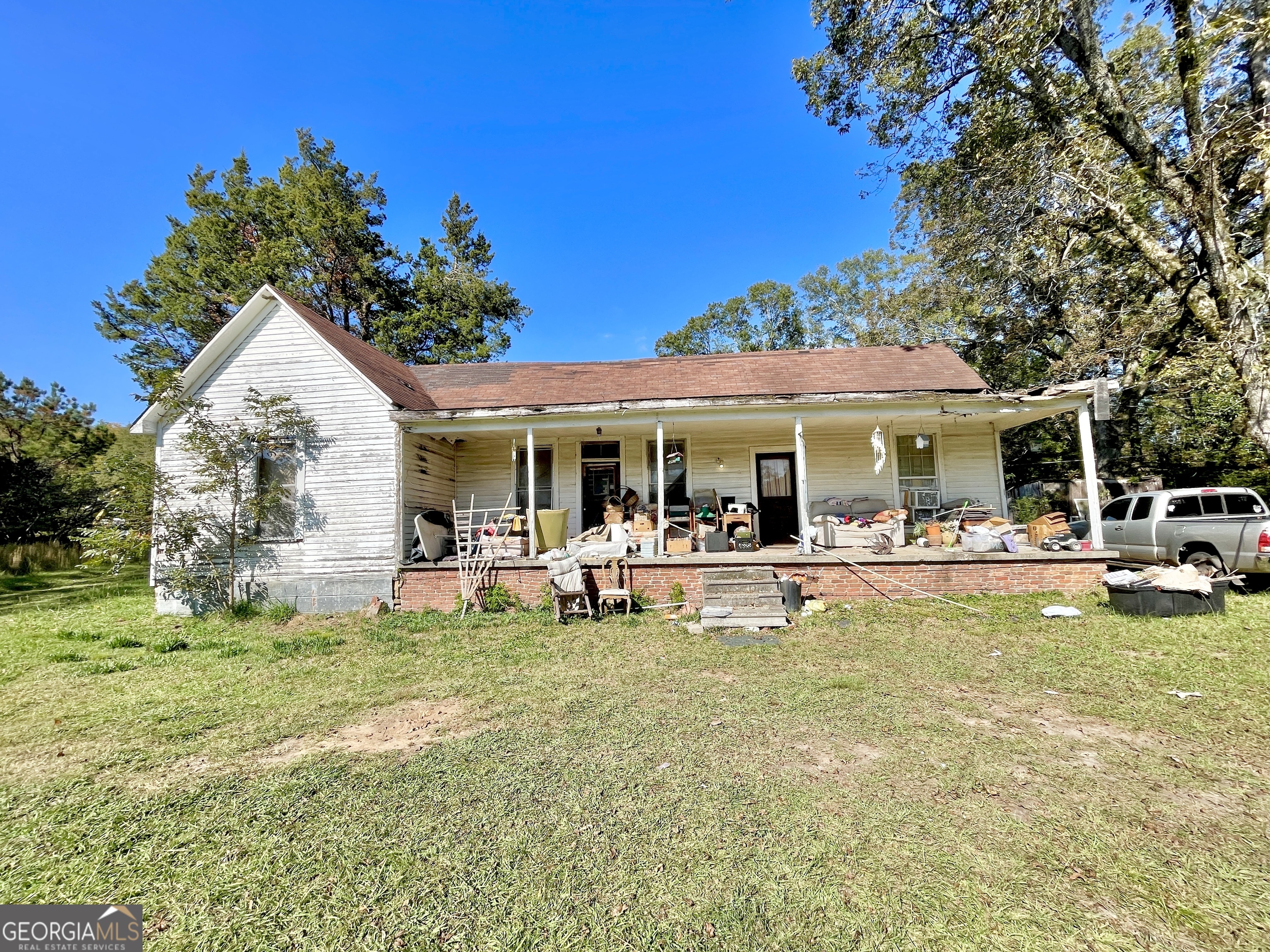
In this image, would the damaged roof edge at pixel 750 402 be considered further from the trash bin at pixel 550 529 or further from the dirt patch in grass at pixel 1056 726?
the dirt patch in grass at pixel 1056 726

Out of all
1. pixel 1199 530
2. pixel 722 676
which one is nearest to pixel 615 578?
pixel 722 676

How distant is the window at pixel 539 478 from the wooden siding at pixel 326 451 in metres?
3.05

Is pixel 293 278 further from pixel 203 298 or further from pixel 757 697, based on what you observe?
pixel 757 697

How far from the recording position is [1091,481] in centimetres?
881

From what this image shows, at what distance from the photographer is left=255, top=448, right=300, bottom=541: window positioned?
32.8 ft

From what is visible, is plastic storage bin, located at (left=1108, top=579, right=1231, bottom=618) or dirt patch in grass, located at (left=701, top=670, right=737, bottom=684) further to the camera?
plastic storage bin, located at (left=1108, top=579, right=1231, bottom=618)

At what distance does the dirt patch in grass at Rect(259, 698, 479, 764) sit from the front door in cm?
873

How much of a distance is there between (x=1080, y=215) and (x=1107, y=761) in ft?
37.2

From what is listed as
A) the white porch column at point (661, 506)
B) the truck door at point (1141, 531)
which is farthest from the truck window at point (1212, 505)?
the white porch column at point (661, 506)

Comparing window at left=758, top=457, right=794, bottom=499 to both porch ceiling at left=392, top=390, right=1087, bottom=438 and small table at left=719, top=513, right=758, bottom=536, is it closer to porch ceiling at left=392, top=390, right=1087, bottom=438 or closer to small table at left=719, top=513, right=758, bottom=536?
small table at left=719, top=513, right=758, bottom=536

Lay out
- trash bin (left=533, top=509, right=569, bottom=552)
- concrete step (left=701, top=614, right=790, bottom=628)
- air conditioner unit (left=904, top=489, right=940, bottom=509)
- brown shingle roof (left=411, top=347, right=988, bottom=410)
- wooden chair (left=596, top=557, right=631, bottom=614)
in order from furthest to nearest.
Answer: air conditioner unit (left=904, top=489, right=940, bottom=509)
brown shingle roof (left=411, top=347, right=988, bottom=410)
trash bin (left=533, top=509, right=569, bottom=552)
wooden chair (left=596, top=557, right=631, bottom=614)
concrete step (left=701, top=614, right=790, bottom=628)

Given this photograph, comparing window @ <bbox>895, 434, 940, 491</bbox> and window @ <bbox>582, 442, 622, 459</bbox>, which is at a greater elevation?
window @ <bbox>582, 442, 622, 459</bbox>

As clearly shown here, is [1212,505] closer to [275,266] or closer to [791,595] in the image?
[791,595]

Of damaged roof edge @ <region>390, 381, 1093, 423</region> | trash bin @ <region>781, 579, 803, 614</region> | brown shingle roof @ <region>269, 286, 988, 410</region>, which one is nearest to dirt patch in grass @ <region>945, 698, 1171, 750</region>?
trash bin @ <region>781, 579, 803, 614</region>
